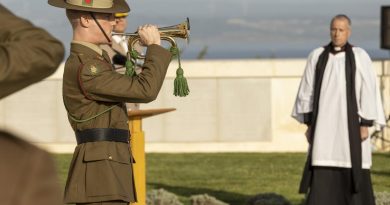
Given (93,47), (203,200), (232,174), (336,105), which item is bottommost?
(232,174)

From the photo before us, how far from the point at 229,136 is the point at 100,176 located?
16350 millimetres

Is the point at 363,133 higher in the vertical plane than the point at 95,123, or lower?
lower

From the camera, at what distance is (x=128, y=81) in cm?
628

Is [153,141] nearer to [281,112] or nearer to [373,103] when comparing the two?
[281,112]

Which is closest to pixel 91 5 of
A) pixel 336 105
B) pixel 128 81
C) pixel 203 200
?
pixel 128 81

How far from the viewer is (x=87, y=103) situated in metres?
6.54

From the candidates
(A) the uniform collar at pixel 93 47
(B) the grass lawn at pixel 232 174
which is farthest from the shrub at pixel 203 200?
(A) the uniform collar at pixel 93 47

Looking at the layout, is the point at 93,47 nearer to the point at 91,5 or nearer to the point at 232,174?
the point at 91,5

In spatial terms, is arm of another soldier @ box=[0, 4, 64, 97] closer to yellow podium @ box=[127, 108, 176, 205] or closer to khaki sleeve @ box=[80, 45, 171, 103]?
khaki sleeve @ box=[80, 45, 171, 103]

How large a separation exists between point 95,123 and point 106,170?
0.25m

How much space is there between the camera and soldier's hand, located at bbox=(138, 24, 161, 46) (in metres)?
6.40

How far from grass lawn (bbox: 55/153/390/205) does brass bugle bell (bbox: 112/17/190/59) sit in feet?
23.1

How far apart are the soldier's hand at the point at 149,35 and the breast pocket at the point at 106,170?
0.59m

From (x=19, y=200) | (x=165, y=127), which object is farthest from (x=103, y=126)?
(x=165, y=127)
